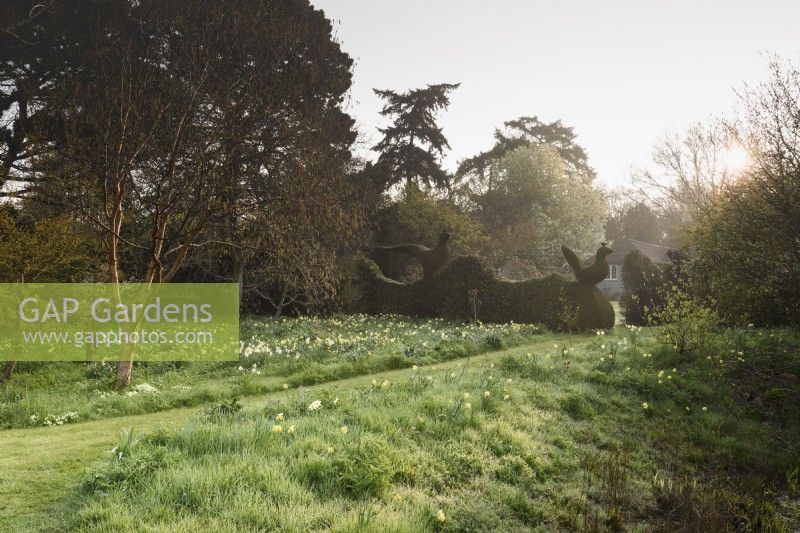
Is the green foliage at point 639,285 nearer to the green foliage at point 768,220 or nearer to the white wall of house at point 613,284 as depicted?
the green foliage at point 768,220

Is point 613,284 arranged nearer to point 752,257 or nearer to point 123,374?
point 752,257

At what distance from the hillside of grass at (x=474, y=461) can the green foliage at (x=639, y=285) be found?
11341 millimetres

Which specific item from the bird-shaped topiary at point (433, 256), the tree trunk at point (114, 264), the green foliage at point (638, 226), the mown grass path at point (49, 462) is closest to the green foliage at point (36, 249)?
the tree trunk at point (114, 264)

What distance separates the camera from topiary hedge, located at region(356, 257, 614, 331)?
17859 millimetres

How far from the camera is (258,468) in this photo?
4387 millimetres

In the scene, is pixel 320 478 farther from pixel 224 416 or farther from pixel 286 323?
pixel 286 323

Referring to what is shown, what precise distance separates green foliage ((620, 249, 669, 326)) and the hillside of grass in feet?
37.2

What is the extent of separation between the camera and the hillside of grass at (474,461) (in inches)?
157

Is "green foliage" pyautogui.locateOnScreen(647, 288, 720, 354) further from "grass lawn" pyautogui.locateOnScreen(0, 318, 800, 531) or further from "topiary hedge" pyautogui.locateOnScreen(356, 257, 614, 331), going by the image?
"topiary hedge" pyautogui.locateOnScreen(356, 257, 614, 331)

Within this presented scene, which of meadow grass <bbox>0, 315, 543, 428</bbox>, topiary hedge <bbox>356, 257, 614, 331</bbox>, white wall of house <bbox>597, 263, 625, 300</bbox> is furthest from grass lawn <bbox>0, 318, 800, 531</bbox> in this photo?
white wall of house <bbox>597, 263, 625, 300</bbox>

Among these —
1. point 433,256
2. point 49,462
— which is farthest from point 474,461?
point 433,256

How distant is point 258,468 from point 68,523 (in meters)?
1.43

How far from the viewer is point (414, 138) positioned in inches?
1292

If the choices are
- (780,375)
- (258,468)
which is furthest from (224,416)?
(780,375)
